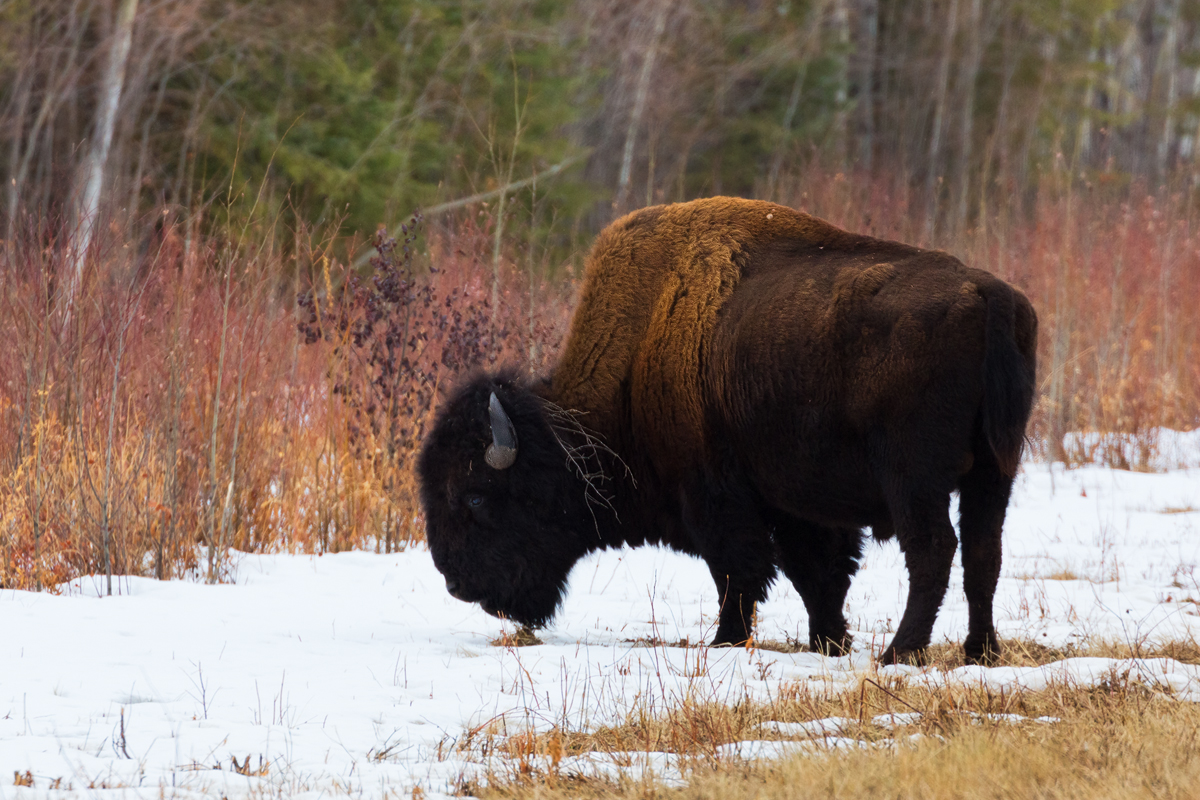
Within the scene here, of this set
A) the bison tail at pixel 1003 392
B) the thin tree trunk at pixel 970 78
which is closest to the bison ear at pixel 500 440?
the bison tail at pixel 1003 392

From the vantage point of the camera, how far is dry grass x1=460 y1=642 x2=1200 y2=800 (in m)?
3.14

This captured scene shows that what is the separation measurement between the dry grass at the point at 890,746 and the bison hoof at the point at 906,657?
16.4 inches

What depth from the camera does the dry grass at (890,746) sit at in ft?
10.3

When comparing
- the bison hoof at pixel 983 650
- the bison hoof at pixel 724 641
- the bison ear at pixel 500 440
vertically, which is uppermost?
the bison ear at pixel 500 440

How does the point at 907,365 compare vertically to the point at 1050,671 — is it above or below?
above

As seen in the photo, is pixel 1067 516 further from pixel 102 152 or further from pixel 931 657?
pixel 102 152

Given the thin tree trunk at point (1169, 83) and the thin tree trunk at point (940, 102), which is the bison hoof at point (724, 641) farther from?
the thin tree trunk at point (1169, 83)

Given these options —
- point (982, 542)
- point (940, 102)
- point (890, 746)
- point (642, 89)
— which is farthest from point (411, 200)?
point (890, 746)

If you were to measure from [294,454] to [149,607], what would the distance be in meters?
2.38

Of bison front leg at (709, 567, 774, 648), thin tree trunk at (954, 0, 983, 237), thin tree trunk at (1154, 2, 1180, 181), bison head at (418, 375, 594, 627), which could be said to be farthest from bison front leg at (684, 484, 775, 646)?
thin tree trunk at (1154, 2, 1180, 181)

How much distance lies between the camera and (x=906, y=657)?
4.94m

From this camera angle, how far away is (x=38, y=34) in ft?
59.5

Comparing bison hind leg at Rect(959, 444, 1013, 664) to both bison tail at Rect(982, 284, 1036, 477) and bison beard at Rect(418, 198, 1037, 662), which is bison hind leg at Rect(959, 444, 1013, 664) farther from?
bison tail at Rect(982, 284, 1036, 477)

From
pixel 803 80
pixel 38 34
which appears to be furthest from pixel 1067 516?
pixel 803 80
